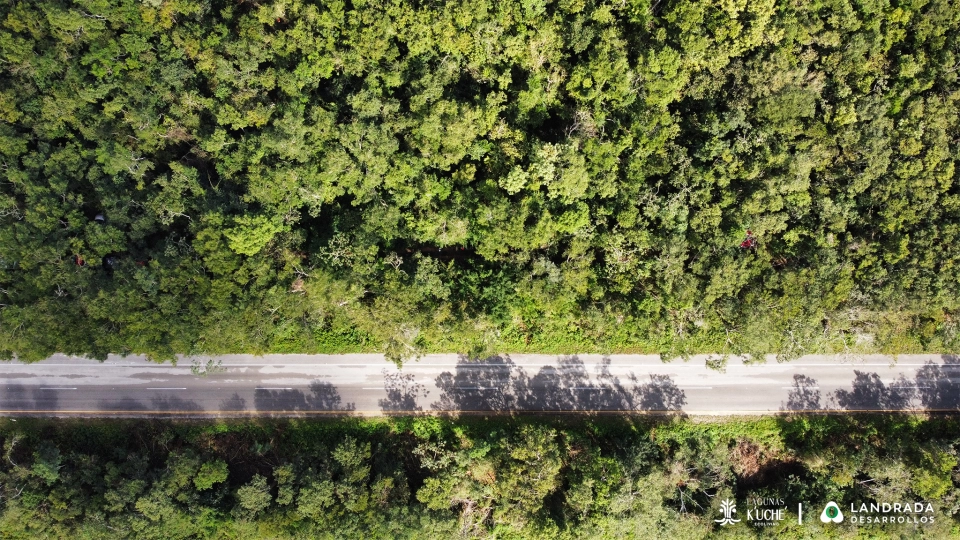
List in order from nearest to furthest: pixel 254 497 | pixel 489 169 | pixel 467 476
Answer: pixel 489 169 < pixel 254 497 < pixel 467 476

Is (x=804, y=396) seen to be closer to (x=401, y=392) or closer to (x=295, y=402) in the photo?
(x=401, y=392)

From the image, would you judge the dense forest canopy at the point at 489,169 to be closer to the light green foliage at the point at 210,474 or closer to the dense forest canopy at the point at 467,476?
the dense forest canopy at the point at 467,476

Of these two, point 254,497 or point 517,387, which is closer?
point 254,497

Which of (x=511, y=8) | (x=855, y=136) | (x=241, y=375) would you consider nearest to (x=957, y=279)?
(x=855, y=136)

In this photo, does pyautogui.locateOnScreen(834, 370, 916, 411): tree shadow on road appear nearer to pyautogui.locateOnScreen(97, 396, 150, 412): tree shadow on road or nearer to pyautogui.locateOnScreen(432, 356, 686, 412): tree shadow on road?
pyautogui.locateOnScreen(432, 356, 686, 412): tree shadow on road

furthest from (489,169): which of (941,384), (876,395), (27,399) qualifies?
(27,399)

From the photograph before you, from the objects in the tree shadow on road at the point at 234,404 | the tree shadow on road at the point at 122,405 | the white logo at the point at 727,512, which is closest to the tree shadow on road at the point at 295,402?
the tree shadow on road at the point at 234,404

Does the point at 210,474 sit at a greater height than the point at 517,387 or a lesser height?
lesser
